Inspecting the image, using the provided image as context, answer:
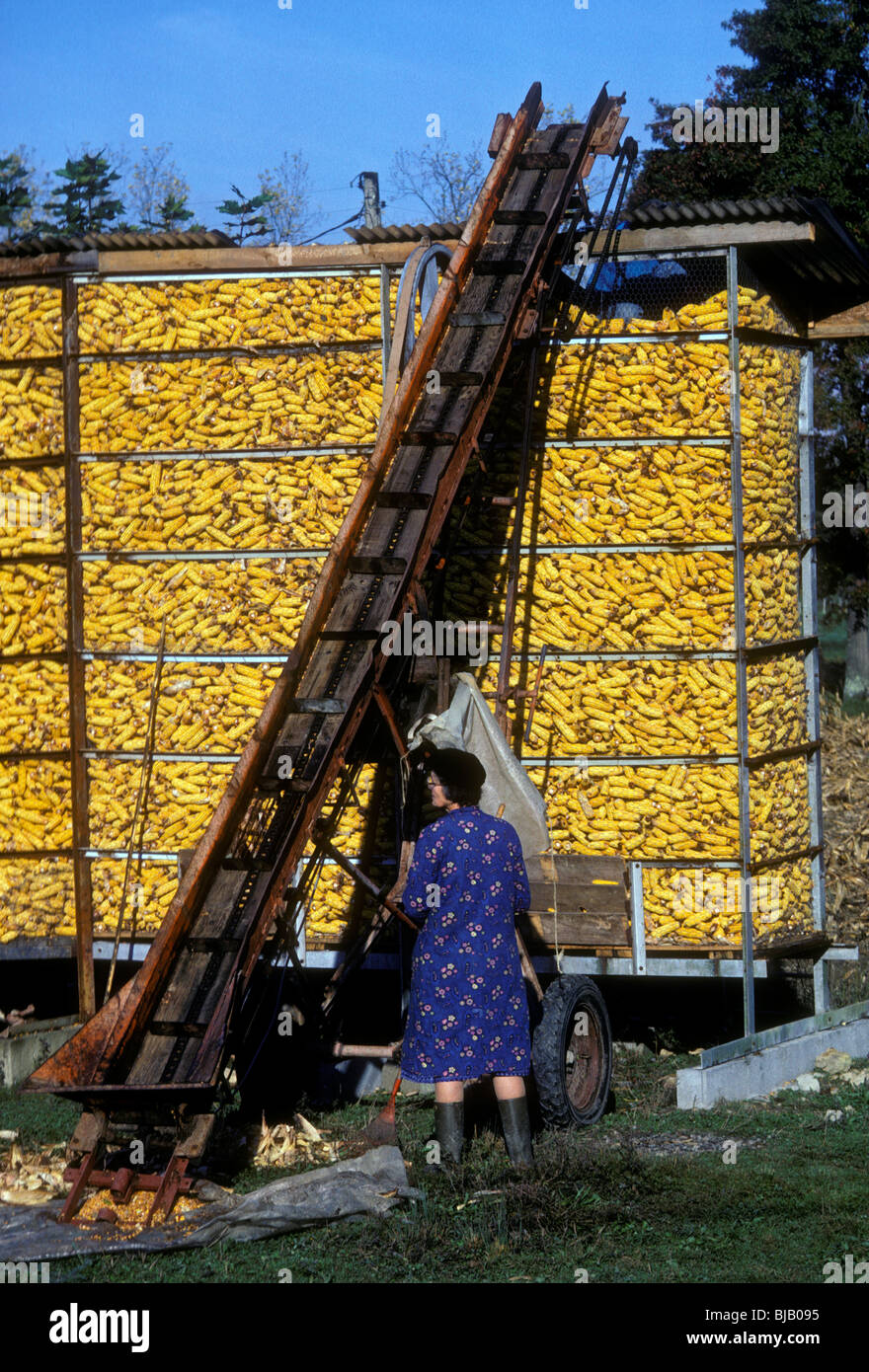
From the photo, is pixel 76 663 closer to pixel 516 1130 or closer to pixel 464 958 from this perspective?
pixel 464 958

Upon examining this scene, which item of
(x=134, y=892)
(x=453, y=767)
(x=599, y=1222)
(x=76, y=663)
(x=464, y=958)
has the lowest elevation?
(x=599, y=1222)

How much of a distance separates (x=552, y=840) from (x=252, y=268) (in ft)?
13.4

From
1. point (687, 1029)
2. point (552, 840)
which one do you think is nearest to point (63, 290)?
point (552, 840)

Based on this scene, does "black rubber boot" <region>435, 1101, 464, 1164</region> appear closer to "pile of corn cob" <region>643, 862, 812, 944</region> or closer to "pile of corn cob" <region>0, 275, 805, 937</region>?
"pile of corn cob" <region>643, 862, 812, 944</region>

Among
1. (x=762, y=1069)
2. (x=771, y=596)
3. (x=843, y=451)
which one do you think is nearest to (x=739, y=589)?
(x=771, y=596)

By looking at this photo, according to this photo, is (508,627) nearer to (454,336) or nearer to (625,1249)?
(454,336)

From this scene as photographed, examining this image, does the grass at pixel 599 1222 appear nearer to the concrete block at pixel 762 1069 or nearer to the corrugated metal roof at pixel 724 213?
the concrete block at pixel 762 1069

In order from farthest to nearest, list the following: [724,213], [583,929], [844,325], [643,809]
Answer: [844,325], [643,809], [724,213], [583,929]

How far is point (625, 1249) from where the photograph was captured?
20.4 ft

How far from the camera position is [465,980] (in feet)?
24.1

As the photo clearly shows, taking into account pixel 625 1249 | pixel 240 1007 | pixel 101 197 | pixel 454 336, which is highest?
pixel 101 197

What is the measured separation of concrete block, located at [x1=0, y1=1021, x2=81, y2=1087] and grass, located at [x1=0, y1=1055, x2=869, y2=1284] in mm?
2723

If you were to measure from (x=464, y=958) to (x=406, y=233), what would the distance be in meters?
4.72

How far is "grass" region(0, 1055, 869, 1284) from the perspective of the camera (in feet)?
19.8
